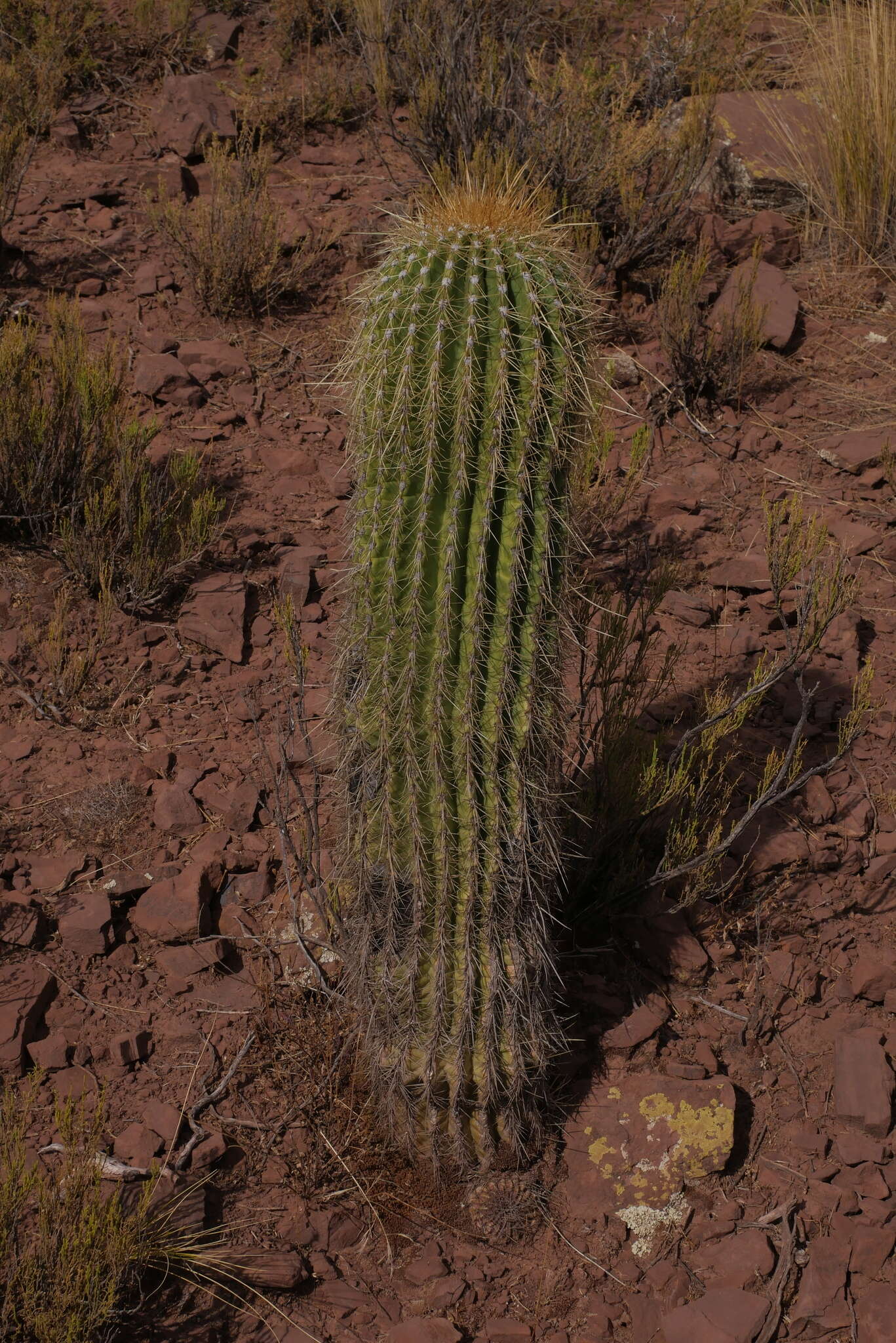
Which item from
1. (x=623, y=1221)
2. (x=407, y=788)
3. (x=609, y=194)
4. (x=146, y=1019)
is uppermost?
(x=609, y=194)

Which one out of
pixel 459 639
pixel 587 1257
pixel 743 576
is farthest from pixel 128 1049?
pixel 743 576

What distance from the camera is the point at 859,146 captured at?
594 cm

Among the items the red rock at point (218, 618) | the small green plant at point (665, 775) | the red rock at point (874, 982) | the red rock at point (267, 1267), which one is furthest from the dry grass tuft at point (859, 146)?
the red rock at point (267, 1267)

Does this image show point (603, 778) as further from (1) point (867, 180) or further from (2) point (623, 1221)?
(1) point (867, 180)

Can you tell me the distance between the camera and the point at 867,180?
19.5 ft

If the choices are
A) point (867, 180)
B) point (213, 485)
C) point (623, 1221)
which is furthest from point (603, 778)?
point (867, 180)

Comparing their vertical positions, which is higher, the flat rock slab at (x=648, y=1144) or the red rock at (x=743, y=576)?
the red rock at (x=743, y=576)

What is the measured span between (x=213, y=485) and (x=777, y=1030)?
2899 millimetres

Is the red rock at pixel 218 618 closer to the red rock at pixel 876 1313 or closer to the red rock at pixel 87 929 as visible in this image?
the red rock at pixel 87 929

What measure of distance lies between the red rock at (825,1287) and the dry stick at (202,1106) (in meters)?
1.43

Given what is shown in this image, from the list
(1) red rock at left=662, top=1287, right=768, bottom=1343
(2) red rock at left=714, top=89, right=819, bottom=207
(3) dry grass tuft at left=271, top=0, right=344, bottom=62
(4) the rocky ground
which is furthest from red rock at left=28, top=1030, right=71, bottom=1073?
(3) dry grass tuft at left=271, top=0, right=344, bottom=62

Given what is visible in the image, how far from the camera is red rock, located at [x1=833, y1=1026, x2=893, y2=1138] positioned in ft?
9.84

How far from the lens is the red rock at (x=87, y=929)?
10.5ft

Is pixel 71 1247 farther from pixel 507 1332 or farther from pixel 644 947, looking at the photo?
pixel 644 947
